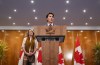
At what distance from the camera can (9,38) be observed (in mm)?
12422

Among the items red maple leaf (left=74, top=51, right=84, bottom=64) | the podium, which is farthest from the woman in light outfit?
red maple leaf (left=74, top=51, right=84, bottom=64)

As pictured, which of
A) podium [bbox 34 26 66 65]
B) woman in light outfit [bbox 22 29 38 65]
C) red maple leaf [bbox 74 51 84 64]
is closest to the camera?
podium [bbox 34 26 66 65]

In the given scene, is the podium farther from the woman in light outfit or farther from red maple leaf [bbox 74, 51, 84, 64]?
red maple leaf [bbox 74, 51, 84, 64]

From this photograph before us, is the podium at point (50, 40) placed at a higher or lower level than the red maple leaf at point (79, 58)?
higher

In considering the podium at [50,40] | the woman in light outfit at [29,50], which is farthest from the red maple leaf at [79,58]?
the podium at [50,40]

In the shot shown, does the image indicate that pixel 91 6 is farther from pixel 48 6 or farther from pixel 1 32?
pixel 1 32

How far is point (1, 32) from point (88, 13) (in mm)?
5863

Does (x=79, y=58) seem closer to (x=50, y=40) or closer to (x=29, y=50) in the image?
(x=29, y=50)

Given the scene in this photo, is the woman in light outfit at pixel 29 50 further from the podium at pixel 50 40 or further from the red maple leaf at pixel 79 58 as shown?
the red maple leaf at pixel 79 58

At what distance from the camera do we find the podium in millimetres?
3107

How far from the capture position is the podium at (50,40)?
10.2ft

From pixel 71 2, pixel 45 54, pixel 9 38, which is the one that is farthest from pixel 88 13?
pixel 45 54

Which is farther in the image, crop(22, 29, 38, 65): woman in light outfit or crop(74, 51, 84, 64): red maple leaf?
crop(74, 51, 84, 64): red maple leaf

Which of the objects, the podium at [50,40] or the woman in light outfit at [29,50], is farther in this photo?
the woman in light outfit at [29,50]
